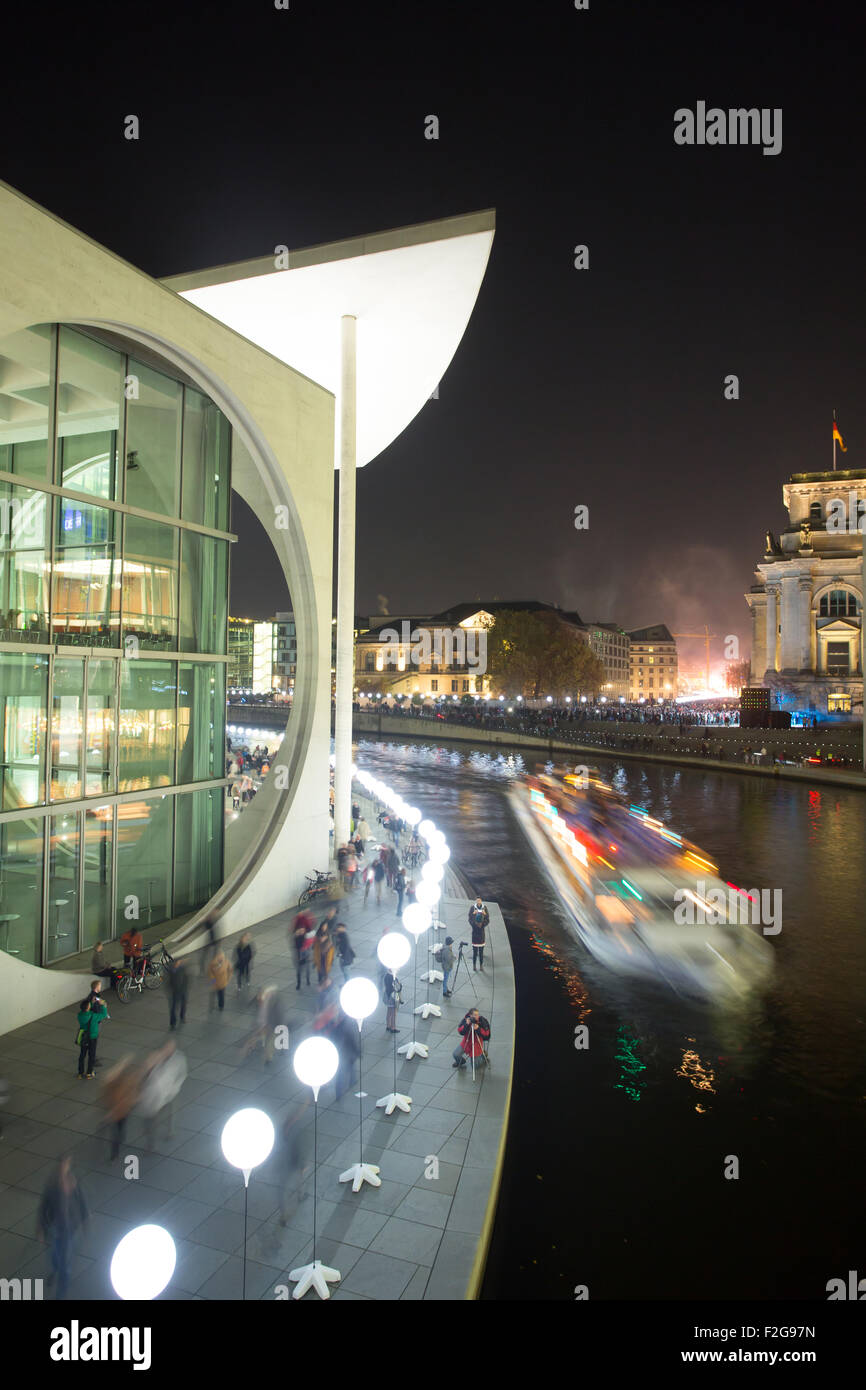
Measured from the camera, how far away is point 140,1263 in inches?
161

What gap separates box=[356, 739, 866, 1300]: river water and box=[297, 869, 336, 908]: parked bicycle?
417 cm

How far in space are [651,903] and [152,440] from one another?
14676mm

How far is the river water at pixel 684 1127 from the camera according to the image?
6.79 meters

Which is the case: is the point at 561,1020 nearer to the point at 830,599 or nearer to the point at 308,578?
the point at 308,578

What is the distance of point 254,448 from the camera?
14312mm

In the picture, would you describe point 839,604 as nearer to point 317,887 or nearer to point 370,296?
point 370,296

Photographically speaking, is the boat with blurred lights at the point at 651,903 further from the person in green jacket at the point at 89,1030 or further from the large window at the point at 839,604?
the large window at the point at 839,604

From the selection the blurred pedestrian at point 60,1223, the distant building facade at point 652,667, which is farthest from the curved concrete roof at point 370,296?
the distant building facade at point 652,667

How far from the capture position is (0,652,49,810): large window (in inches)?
403

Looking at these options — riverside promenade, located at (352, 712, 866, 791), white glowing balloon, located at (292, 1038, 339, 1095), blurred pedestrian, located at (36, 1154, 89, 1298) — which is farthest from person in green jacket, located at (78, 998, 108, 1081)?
riverside promenade, located at (352, 712, 866, 791)

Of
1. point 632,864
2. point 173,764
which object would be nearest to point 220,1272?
point 173,764

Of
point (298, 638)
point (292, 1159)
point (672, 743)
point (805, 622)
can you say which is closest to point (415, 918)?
point (292, 1159)

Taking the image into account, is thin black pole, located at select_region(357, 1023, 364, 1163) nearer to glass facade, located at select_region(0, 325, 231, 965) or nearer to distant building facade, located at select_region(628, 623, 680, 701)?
glass facade, located at select_region(0, 325, 231, 965)

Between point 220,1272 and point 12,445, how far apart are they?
1088 cm
